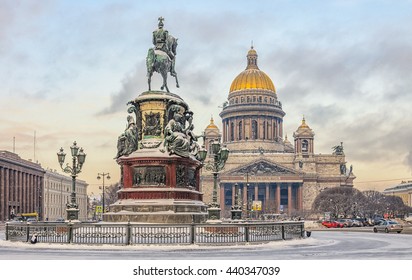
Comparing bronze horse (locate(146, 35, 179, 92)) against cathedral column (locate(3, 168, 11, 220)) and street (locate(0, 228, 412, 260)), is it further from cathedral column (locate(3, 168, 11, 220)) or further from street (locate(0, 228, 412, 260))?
cathedral column (locate(3, 168, 11, 220))

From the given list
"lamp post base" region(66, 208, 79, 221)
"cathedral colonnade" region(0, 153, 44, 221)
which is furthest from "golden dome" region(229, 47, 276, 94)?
"lamp post base" region(66, 208, 79, 221)

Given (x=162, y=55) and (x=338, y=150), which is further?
(x=338, y=150)

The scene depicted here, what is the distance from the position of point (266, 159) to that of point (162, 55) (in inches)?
5446

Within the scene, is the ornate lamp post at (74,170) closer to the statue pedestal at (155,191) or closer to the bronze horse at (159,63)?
the statue pedestal at (155,191)

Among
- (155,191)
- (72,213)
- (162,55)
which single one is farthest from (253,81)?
(155,191)

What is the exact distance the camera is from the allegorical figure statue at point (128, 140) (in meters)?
36.1

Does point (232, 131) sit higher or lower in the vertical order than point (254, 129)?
lower

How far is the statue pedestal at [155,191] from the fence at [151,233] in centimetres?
241

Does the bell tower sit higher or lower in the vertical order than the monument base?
higher

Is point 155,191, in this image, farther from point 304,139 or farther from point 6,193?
point 304,139

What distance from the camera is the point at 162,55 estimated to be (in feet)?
126

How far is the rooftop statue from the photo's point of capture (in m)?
38.3

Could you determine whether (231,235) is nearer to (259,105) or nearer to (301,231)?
(301,231)

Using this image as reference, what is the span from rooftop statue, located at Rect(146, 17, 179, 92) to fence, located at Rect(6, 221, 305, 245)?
1038cm
